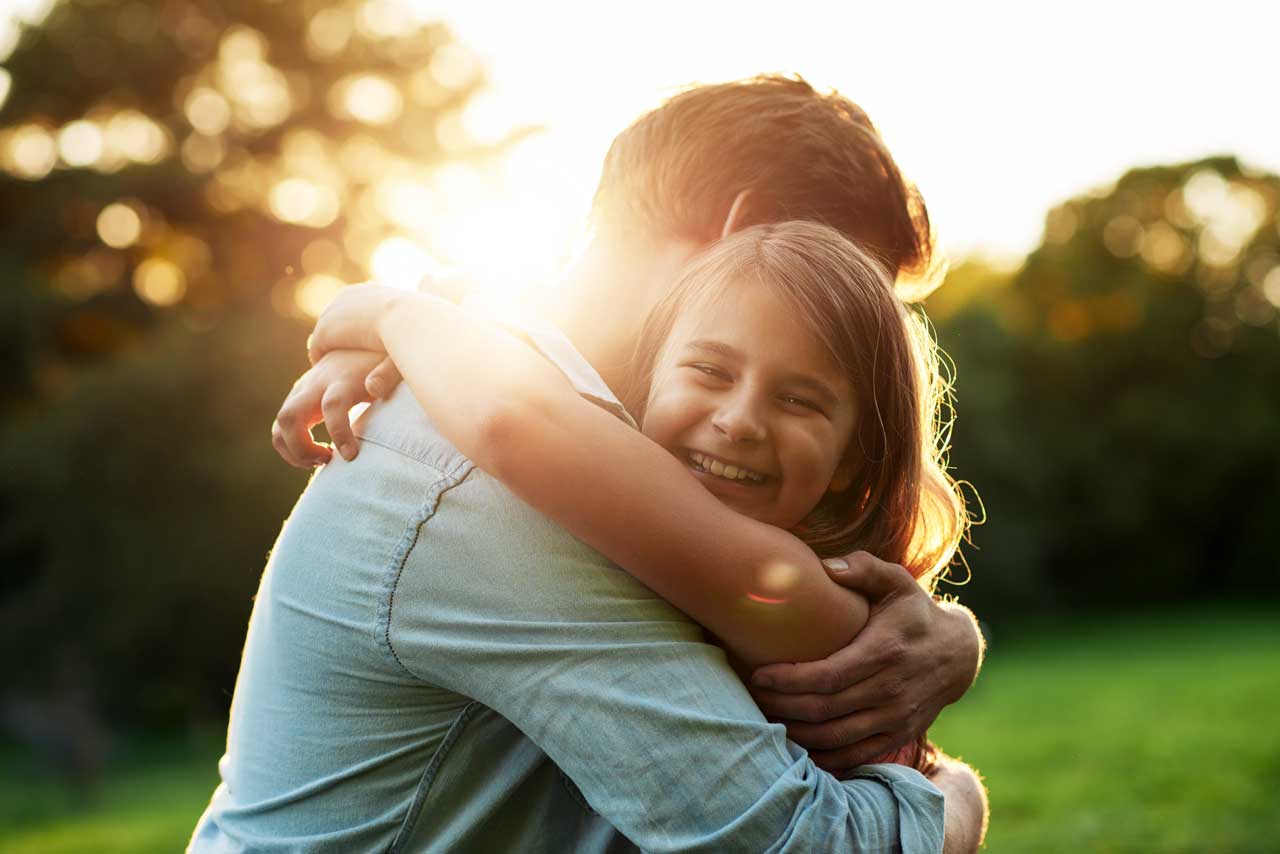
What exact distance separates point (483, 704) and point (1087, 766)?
10.0 m

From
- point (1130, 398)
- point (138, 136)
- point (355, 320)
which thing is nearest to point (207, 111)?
point (138, 136)

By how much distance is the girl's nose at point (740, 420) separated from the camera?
1.95 m

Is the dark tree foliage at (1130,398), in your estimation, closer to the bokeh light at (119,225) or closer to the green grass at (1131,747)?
the green grass at (1131,747)

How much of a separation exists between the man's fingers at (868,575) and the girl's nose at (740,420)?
10.5 inches

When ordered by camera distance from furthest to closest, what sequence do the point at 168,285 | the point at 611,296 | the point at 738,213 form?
the point at 168,285, the point at 738,213, the point at 611,296

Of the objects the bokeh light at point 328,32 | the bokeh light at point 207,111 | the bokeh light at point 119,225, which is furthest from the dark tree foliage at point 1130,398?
the bokeh light at point 119,225

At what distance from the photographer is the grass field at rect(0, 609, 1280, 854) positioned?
786 cm

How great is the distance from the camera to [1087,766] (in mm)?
10352

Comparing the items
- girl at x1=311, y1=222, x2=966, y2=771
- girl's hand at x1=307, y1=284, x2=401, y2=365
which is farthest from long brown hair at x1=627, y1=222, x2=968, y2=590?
girl's hand at x1=307, y1=284, x2=401, y2=365

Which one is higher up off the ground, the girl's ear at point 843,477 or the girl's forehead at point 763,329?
the girl's forehead at point 763,329

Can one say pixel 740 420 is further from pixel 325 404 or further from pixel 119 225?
pixel 119 225

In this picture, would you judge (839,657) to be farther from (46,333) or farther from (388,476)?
(46,333)

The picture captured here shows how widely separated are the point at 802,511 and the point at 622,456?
0.65 m

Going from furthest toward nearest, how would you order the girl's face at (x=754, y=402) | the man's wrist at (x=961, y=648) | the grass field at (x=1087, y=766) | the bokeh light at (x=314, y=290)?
1. the bokeh light at (x=314, y=290)
2. the grass field at (x=1087, y=766)
3. the girl's face at (x=754, y=402)
4. the man's wrist at (x=961, y=648)
